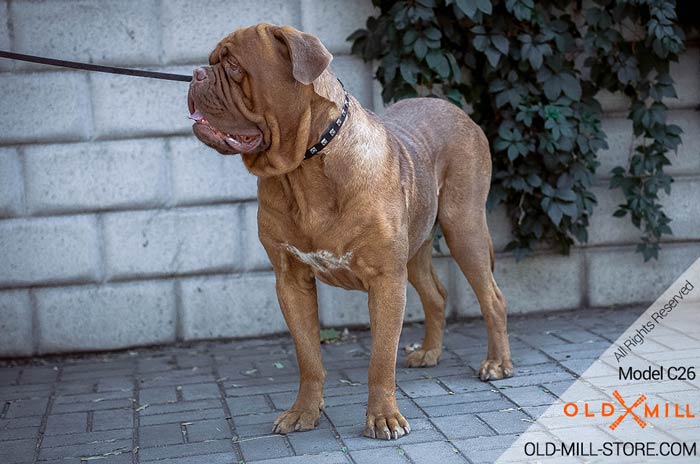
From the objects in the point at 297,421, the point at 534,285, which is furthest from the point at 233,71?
the point at 534,285

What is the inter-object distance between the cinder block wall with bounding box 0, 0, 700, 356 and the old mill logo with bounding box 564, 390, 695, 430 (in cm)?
222

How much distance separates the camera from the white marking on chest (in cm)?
421

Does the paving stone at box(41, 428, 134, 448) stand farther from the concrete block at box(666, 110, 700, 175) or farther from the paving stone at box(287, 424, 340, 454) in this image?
the concrete block at box(666, 110, 700, 175)

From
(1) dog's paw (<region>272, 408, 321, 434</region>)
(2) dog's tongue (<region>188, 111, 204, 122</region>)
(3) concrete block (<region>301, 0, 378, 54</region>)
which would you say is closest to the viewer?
(2) dog's tongue (<region>188, 111, 204, 122</region>)

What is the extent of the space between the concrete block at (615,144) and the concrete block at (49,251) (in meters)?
3.58

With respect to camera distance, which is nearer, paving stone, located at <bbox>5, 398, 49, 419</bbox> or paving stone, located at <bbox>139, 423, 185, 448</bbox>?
paving stone, located at <bbox>139, 423, 185, 448</bbox>

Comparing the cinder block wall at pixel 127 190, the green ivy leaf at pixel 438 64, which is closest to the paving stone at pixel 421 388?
the cinder block wall at pixel 127 190

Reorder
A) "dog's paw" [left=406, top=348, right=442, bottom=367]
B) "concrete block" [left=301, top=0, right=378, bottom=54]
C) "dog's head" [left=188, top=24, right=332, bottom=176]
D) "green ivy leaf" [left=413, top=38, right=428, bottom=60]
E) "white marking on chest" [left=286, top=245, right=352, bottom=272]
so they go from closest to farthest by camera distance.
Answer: "dog's head" [left=188, top=24, right=332, bottom=176] < "white marking on chest" [left=286, top=245, right=352, bottom=272] < "dog's paw" [left=406, top=348, right=442, bottom=367] < "green ivy leaf" [left=413, top=38, right=428, bottom=60] < "concrete block" [left=301, top=0, right=378, bottom=54]

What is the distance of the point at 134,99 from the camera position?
19.8 ft

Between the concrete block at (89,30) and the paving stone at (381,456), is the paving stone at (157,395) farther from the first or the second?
the concrete block at (89,30)

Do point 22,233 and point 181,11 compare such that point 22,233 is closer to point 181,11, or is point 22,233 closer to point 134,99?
point 134,99

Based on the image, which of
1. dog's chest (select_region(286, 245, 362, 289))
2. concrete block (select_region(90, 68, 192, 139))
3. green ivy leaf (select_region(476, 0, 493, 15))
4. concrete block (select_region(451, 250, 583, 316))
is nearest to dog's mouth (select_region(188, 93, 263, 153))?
dog's chest (select_region(286, 245, 362, 289))

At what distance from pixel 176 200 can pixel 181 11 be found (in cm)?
124

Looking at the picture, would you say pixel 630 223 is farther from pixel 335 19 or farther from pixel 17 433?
pixel 17 433
